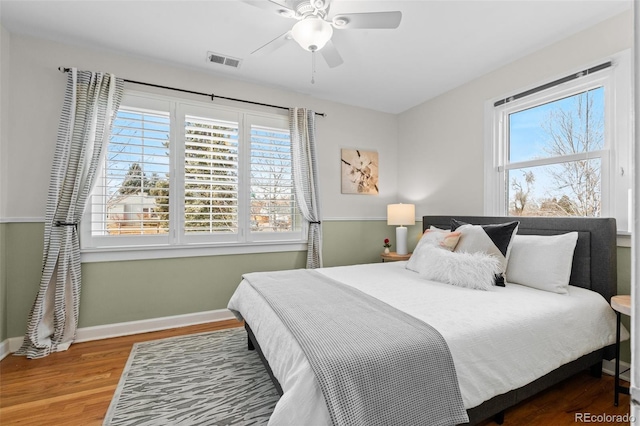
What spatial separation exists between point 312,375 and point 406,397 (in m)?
0.41

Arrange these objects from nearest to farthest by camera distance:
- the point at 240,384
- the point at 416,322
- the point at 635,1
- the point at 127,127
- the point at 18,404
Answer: the point at 635,1, the point at 416,322, the point at 18,404, the point at 240,384, the point at 127,127

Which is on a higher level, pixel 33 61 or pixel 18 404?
pixel 33 61

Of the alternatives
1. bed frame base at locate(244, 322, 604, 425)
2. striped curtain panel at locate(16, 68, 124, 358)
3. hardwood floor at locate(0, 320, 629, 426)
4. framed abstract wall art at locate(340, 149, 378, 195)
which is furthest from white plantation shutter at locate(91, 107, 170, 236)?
framed abstract wall art at locate(340, 149, 378, 195)

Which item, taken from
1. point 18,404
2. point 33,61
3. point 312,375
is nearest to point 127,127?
point 33,61

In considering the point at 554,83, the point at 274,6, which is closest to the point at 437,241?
the point at 554,83

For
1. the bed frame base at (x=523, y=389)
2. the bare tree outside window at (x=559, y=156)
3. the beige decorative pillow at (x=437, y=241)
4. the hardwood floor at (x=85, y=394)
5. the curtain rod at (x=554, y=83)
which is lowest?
the hardwood floor at (x=85, y=394)

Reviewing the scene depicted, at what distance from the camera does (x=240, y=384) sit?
209 centimetres

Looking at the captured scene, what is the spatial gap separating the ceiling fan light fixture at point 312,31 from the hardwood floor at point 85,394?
258 cm

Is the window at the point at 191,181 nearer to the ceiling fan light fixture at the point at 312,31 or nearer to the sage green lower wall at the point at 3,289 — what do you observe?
the sage green lower wall at the point at 3,289

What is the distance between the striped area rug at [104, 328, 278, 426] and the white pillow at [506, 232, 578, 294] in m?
2.05

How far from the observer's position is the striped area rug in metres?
1.79

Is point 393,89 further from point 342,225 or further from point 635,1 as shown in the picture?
point 635,1

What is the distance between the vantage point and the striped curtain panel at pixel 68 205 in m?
2.55

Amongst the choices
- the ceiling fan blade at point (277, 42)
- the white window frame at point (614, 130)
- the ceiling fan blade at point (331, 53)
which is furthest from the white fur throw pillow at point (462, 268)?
the ceiling fan blade at point (277, 42)
